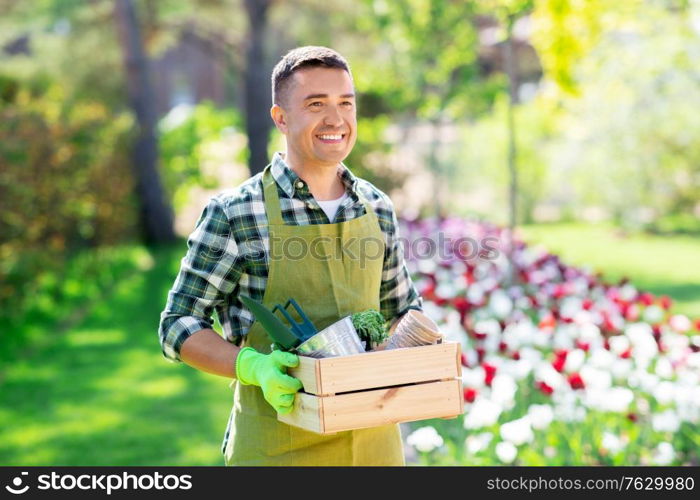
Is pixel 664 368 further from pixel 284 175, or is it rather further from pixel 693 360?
pixel 284 175

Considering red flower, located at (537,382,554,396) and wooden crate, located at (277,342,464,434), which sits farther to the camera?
red flower, located at (537,382,554,396)

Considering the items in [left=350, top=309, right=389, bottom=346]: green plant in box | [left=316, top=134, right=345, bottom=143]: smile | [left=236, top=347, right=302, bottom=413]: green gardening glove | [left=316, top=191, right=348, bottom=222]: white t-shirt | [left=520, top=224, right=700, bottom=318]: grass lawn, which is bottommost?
[left=520, top=224, right=700, bottom=318]: grass lawn

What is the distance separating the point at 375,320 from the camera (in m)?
2.08

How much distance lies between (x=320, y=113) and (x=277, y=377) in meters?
0.59

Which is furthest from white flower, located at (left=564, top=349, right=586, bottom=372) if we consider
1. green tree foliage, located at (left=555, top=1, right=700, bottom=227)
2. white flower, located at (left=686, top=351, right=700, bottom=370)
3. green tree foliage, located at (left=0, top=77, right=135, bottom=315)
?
green tree foliage, located at (left=555, top=1, right=700, bottom=227)

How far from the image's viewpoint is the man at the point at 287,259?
2121mm

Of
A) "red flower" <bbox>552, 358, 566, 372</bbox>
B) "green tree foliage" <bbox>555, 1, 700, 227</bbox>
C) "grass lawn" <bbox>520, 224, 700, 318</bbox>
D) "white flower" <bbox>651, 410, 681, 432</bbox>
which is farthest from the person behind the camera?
"green tree foliage" <bbox>555, 1, 700, 227</bbox>

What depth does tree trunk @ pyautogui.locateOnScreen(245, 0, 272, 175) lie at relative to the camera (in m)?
10.0

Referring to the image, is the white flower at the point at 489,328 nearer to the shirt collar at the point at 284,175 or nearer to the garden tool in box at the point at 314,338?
the shirt collar at the point at 284,175

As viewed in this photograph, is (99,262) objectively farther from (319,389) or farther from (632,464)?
(319,389)

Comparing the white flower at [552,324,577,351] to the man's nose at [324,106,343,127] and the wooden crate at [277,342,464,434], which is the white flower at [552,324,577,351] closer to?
the wooden crate at [277,342,464,434]

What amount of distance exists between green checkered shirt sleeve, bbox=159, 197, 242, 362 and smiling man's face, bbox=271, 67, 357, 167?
0.25 meters

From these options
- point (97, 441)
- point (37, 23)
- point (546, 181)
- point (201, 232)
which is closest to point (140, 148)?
point (37, 23)

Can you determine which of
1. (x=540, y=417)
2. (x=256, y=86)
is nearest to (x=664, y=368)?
(x=540, y=417)
